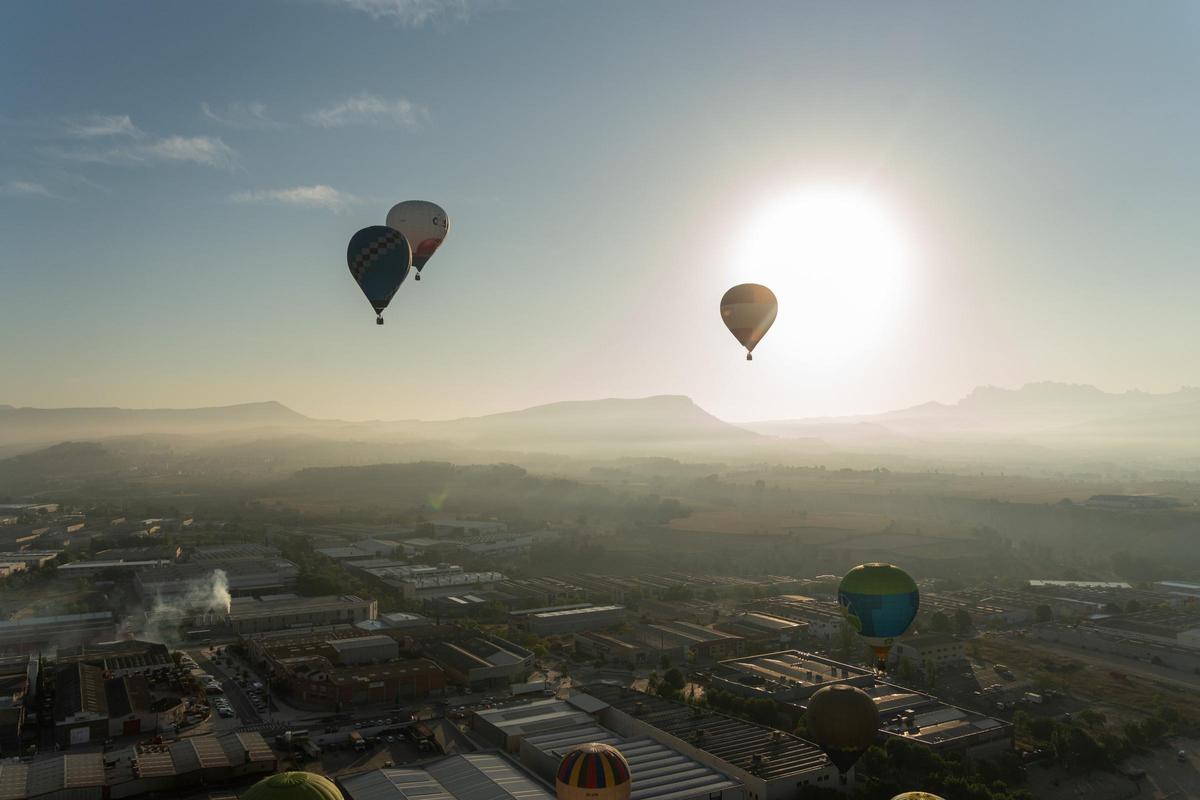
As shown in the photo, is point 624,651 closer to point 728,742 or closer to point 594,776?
point 728,742

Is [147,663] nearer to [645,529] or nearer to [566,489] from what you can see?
[645,529]

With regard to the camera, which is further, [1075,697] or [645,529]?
[645,529]

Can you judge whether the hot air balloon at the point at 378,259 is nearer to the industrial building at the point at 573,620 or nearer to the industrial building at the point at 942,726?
the industrial building at the point at 942,726

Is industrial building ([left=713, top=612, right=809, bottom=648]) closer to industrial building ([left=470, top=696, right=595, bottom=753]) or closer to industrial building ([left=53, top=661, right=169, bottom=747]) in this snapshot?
industrial building ([left=470, top=696, right=595, bottom=753])

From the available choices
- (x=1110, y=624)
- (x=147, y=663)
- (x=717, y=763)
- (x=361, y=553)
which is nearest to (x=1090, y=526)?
(x=1110, y=624)

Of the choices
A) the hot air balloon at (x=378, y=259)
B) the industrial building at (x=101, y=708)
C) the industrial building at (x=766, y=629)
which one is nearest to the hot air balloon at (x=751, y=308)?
the hot air balloon at (x=378, y=259)

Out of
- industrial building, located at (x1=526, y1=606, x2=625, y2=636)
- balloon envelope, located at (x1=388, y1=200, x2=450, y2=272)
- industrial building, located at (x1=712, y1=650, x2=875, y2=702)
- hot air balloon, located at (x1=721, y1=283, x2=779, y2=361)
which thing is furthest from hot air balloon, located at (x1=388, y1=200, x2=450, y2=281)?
industrial building, located at (x1=526, y1=606, x2=625, y2=636)
